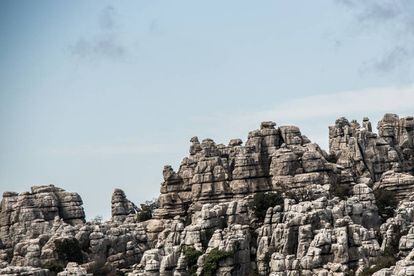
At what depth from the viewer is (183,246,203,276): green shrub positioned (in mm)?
125000

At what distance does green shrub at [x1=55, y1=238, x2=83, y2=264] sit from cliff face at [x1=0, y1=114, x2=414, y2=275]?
0.11 meters

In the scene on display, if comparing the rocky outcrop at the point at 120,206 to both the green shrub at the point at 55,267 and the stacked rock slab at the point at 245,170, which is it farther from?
the green shrub at the point at 55,267

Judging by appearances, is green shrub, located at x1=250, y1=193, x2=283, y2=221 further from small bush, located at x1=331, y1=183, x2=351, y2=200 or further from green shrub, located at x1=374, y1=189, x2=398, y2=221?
green shrub, located at x1=374, y1=189, x2=398, y2=221

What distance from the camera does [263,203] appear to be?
13538 centimetres

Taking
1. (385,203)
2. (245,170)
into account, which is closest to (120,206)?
(245,170)

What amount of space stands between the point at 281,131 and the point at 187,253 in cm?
2544

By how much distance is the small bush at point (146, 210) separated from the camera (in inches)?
5900

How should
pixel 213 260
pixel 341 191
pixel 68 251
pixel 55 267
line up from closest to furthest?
pixel 213 260
pixel 55 267
pixel 68 251
pixel 341 191

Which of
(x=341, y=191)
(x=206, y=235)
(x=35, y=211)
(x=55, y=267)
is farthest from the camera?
(x=35, y=211)

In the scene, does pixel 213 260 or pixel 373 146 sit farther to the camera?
pixel 373 146

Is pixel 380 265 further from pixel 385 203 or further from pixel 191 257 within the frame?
pixel 385 203

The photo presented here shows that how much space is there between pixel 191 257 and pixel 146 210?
2584 centimetres

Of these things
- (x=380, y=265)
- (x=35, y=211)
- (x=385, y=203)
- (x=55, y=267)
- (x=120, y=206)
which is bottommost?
(x=380, y=265)

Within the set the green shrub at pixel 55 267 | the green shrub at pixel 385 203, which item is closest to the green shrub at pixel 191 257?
the green shrub at pixel 55 267
